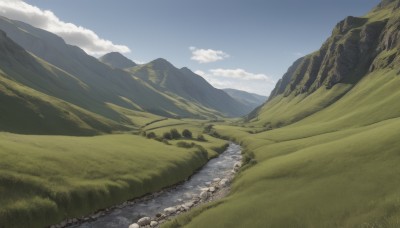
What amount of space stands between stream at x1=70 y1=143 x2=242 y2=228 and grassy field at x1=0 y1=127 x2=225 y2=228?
2.30 m

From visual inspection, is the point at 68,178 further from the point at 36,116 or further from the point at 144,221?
the point at 36,116

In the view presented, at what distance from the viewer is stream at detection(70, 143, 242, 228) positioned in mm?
50844

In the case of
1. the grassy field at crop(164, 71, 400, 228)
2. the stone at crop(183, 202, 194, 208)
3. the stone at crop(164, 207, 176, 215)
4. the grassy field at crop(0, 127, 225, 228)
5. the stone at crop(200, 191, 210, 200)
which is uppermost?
the grassy field at crop(164, 71, 400, 228)

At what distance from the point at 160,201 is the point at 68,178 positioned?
54.0 ft

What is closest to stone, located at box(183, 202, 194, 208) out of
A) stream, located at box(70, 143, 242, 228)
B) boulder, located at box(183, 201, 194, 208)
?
boulder, located at box(183, 201, 194, 208)

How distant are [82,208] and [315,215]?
33.7m

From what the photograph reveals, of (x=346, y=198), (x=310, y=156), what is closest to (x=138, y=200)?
(x=310, y=156)

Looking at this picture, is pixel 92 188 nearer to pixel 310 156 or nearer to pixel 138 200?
pixel 138 200

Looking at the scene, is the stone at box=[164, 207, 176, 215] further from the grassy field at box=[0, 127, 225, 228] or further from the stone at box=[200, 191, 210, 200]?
the grassy field at box=[0, 127, 225, 228]

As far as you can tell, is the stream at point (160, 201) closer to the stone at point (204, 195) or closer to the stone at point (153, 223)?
the stone at point (204, 195)

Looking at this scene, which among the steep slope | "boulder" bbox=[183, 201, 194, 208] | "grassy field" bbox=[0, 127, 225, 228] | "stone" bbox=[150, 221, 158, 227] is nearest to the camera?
"grassy field" bbox=[0, 127, 225, 228]

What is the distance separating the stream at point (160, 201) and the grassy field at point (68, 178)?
230 cm

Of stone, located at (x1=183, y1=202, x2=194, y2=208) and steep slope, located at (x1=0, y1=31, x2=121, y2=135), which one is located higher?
steep slope, located at (x1=0, y1=31, x2=121, y2=135)

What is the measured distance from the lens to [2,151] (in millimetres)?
58250
